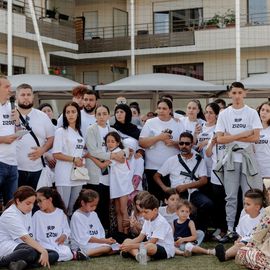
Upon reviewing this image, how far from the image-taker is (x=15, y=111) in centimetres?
805

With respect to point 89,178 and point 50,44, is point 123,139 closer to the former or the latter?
point 89,178

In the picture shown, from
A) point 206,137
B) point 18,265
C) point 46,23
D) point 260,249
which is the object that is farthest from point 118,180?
point 46,23

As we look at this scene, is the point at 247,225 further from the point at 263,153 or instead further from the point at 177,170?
the point at 177,170

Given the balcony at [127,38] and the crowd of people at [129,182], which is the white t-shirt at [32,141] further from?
the balcony at [127,38]

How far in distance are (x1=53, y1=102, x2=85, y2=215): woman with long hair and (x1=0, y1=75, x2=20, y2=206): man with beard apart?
0.71m

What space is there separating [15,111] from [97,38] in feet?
71.5

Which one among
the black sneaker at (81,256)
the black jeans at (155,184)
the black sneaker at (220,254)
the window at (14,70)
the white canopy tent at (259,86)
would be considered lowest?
the black sneaker at (81,256)

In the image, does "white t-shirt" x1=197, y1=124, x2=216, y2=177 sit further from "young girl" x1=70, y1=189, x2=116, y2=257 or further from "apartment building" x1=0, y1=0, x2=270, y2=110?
"apartment building" x1=0, y1=0, x2=270, y2=110

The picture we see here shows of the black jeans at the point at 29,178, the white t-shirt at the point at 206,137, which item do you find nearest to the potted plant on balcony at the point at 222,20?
the white t-shirt at the point at 206,137

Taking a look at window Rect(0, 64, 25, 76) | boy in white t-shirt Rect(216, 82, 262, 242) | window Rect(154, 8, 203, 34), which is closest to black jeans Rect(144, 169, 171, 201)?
boy in white t-shirt Rect(216, 82, 262, 242)

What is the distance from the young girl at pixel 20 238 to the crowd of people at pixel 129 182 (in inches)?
0.5

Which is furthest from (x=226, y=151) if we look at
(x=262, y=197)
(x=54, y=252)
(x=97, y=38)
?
(x=97, y=38)

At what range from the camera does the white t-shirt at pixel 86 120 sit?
9000 millimetres

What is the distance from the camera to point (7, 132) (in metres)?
7.89
